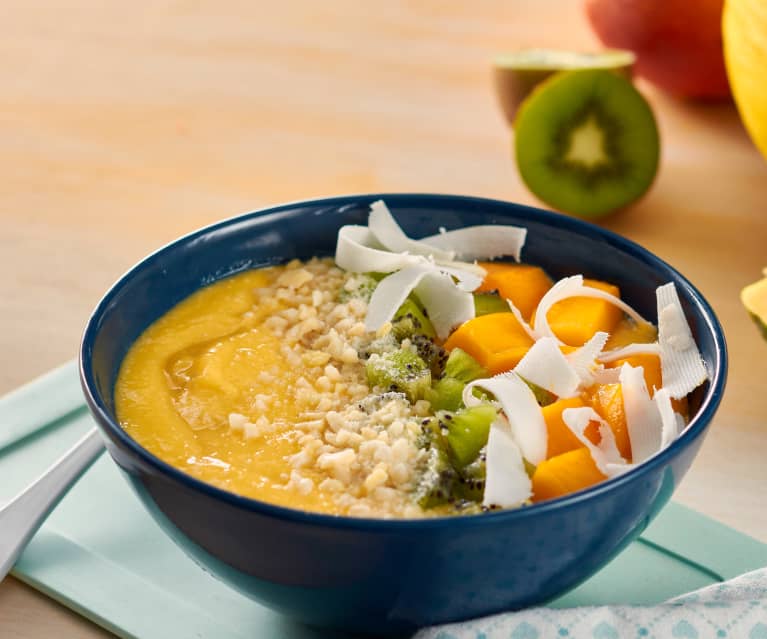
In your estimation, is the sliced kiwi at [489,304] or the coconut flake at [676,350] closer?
the coconut flake at [676,350]

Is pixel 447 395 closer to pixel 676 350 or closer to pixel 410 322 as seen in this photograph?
pixel 410 322

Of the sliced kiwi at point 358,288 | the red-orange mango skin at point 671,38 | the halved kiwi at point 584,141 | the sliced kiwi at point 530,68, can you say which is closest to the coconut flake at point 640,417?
the sliced kiwi at point 358,288

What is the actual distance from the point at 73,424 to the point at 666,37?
148 centimetres

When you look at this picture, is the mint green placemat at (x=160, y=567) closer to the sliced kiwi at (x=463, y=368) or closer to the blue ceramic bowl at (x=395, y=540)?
the blue ceramic bowl at (x=395, y=540)

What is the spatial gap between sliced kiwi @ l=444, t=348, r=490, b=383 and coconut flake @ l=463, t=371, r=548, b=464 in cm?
7

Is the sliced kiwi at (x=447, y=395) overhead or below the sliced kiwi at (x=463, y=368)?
below

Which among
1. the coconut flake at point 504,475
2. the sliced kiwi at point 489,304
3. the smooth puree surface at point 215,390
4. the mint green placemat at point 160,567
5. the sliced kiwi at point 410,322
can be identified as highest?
the coconut flake at point 504,475

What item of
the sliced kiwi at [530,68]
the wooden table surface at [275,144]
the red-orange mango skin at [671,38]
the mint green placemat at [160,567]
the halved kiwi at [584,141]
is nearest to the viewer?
the mint green placemat at [160,567]

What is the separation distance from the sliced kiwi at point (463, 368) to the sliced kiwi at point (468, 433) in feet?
0.29

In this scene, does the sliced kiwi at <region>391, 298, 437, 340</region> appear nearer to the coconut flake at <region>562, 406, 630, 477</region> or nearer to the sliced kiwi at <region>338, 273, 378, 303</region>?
the sliced kiwi at <region>338, 273, 378, 303</region>

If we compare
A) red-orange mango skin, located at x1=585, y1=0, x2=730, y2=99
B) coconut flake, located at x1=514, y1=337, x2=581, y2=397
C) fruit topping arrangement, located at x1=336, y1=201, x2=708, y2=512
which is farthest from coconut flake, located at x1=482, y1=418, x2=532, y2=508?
red-orange mango skin, located at x1=585, y1=0, x2=730, y2=99

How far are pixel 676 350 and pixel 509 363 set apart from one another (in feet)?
0.58

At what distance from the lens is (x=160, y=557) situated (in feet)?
4.02

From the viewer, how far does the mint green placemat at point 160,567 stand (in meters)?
1.13
